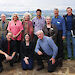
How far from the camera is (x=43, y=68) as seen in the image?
4.68 meters

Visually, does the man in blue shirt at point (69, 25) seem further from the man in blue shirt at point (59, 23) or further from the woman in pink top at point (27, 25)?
the woman in pink top at point (27, 25)

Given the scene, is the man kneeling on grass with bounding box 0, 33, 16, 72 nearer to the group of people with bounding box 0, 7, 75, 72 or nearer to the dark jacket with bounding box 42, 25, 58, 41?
the group of people with bounding box 0, 7, 75, 72

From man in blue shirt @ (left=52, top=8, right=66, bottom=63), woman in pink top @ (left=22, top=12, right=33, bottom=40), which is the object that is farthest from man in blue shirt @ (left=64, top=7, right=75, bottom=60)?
woman in pink top @ (left=22, top=12, right=33, bottom=40)

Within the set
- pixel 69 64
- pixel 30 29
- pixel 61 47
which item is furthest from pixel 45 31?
pixel 69 64

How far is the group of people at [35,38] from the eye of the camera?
177 inches

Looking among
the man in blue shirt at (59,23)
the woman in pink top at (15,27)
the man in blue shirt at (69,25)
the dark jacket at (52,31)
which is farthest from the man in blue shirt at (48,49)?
the man in blue shirt at (69,25)

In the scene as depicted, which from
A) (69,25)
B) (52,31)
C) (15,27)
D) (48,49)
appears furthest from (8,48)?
(69,25)

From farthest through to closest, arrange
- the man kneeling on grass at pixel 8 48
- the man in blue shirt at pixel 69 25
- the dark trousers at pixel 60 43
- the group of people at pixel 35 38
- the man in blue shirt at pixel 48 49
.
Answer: the dark trousers at pixel 60 43, the man in blue shirt at pixel 69 25, the man kneeling on grass at pixel 8 48, the group of people at pixel 35 38, the man in blue shirt at pixel 48 49

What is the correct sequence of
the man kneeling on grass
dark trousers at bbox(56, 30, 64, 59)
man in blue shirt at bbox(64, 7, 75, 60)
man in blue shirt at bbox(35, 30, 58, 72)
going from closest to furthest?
man in blue shirt at bbox(35, 30, 58, 72) < the man kneeling on grass < man in blue shirt at bbox(64, 7, 75, 60) < dark trousers at bbox(56, 30, 64, 59)

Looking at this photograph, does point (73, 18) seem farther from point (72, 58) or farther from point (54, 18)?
point (72, 58)

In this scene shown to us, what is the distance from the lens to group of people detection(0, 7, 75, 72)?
451 cm

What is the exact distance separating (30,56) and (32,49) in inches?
9.1

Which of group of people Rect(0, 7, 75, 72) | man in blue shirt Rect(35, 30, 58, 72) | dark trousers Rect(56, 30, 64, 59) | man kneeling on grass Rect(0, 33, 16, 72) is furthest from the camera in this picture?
dark trousers Rect(56, 30, 64, 59)

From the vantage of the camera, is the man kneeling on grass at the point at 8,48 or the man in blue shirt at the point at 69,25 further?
the man in blue shirt at the point at 69,25
